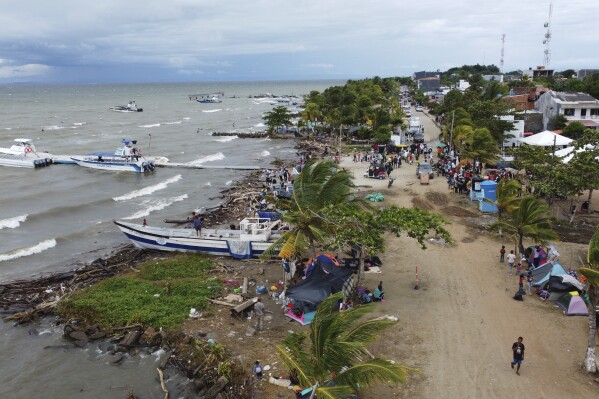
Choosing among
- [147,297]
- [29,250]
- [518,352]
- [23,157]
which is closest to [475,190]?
[518,352]

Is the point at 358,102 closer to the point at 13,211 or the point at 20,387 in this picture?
the point at 13,211

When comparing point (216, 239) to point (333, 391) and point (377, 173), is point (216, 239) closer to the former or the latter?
point (333, 391)

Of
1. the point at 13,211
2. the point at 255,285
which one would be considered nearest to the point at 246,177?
the point at 13,211

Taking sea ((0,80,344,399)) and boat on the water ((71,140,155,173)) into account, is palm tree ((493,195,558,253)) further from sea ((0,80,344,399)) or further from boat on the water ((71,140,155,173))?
boat on the water ((71,140,155,173))

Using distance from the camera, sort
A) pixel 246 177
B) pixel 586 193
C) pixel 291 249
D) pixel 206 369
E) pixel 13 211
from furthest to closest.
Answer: pixel 246 177 → pixel 13 211 → pixel 586 193 → pixel 291 249 → pixel 206 369

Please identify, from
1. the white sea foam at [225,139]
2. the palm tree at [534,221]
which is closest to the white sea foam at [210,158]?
the white sea foam at [225,139]

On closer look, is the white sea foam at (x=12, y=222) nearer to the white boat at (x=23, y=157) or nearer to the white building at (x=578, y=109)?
the white boat at (x=23, y=157)

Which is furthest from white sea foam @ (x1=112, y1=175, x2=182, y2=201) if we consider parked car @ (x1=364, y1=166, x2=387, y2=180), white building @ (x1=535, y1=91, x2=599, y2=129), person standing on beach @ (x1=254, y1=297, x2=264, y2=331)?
white building @ (x1=535, y1=91, x2=599, y2=129)
